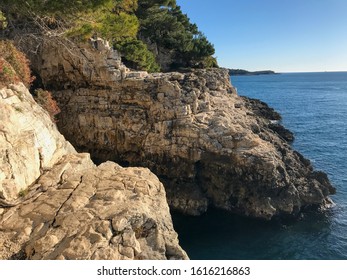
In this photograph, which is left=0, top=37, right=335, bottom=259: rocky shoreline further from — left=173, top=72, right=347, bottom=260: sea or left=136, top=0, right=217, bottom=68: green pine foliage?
left=136, top=0, right=217, bottom=68: green pine foliage

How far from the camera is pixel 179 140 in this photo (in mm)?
25000

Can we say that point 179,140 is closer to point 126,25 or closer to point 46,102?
point 126,25

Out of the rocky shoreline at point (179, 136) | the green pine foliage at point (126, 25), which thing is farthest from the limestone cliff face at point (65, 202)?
the rocky shoreline at point (179, 136)

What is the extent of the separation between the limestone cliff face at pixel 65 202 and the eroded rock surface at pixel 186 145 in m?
11.2

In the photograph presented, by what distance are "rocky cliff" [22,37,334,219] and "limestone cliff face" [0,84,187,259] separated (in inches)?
435

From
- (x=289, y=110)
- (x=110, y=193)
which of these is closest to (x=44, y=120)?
(x=110, y=193)

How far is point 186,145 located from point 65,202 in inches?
596

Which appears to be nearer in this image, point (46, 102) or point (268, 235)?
point (46, 102)

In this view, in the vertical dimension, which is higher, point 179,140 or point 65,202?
point 65,202

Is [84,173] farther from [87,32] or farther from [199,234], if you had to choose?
[199,234]

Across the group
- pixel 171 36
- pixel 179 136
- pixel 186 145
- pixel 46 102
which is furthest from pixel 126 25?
pixel 171 36

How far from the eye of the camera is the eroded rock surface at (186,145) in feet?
81.3

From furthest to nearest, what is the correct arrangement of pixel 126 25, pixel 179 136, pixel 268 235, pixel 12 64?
pixel 179 136 < pixel 268 235 < pixel 126 25 < pixel 12 64

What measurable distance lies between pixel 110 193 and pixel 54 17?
13576mm
